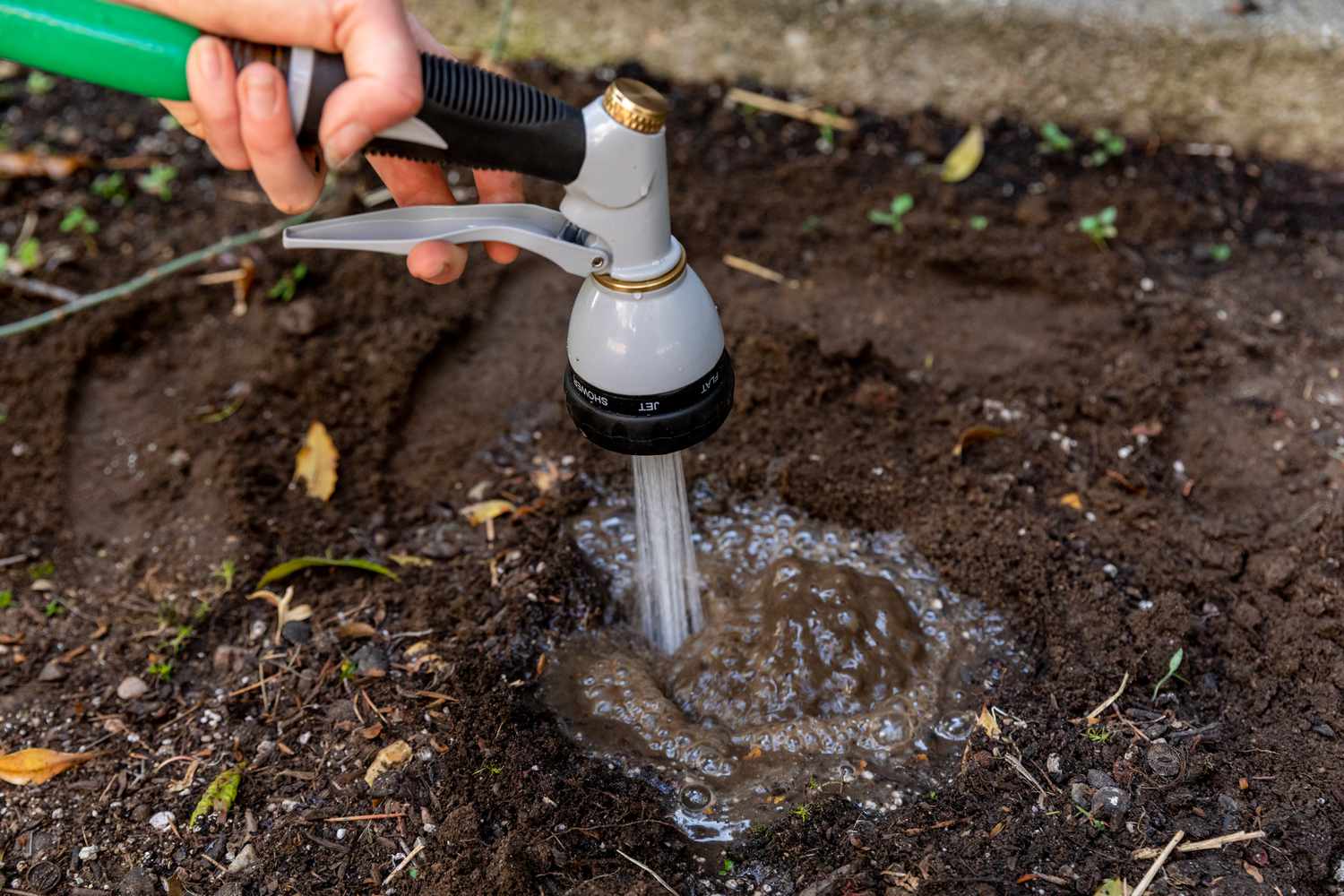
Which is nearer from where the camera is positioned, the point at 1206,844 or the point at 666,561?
the point at 1206,844

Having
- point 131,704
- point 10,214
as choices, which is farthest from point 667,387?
point 10,214

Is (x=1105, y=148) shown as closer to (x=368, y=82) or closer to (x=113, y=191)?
(x=368, y=82)

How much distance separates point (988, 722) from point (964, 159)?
5.60 feet

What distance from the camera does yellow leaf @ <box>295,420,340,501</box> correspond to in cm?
228

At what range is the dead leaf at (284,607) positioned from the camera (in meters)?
2.01

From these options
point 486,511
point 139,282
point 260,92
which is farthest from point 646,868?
point 139,282

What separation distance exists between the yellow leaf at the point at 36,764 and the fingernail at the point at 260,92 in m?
1.17

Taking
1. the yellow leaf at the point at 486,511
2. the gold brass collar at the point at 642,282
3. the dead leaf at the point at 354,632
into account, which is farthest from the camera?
the yellow leaf at the point at 486,511

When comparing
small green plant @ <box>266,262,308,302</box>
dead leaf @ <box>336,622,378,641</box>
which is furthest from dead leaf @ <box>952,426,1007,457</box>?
small green plant @ <box>266,262,308,302</box>

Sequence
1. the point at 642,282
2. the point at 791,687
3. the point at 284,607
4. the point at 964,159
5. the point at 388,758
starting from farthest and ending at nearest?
the point at 964,159 < the point at 284,607 < the point at 791,687 < the point at 388,758 < the point at 642,282

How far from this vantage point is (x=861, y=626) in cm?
195

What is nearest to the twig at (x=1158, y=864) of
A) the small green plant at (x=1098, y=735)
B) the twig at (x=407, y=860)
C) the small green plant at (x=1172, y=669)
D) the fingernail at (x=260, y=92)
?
the small green plant at (x=1098, y=735)

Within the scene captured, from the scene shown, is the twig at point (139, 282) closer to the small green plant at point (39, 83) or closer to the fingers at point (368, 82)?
the small green plant at point (39, 83)

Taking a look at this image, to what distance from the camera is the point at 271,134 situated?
1.32 m
